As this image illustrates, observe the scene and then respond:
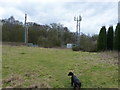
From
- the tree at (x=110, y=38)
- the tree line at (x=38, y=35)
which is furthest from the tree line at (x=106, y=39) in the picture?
the tree line at (x=38, y=35)

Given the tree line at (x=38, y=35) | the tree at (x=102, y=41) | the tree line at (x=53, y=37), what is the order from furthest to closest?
the tree line at (x=38, y=35)
the tree line at (x=53, y=37)
the tree at (x=102, y=41)

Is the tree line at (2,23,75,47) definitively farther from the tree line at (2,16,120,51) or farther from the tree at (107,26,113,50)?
the tree at (107,26,113,50)

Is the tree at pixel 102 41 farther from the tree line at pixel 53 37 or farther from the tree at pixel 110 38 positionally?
the tree at pixel 110 38

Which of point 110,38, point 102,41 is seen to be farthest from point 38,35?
point 110,38

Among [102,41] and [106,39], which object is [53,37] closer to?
[102,41]

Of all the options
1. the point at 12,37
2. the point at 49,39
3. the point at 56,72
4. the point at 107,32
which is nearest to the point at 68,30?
the point at 49,39

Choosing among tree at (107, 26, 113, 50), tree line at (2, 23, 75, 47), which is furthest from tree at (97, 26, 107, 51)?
tree line at (2, 23, 75, 47)

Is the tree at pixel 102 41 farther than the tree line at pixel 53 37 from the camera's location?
No

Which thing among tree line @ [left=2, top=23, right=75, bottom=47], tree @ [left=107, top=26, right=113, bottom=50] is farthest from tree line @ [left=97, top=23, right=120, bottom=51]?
tree line @ [left=2, top=23, right=75, bottom=47]

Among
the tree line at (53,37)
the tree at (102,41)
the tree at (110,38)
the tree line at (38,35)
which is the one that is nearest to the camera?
the tree at (110,38)

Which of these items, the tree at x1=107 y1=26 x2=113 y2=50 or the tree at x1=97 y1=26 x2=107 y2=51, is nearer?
the tree at x1=107 y1=26 x2=113 y2=50

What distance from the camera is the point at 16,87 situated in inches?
160

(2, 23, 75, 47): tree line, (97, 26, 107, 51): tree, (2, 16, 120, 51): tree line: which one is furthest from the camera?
(2, 23, 75, 47): tree line

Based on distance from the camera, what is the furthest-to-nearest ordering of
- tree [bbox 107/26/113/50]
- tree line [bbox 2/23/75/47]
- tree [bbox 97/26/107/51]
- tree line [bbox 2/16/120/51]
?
tree line [bbox 2/23/75/47] < tree line [bbox 2/16/120/51] < tree [bbox 97/26/107/51] < tree [bbox 107/26/113/50]
